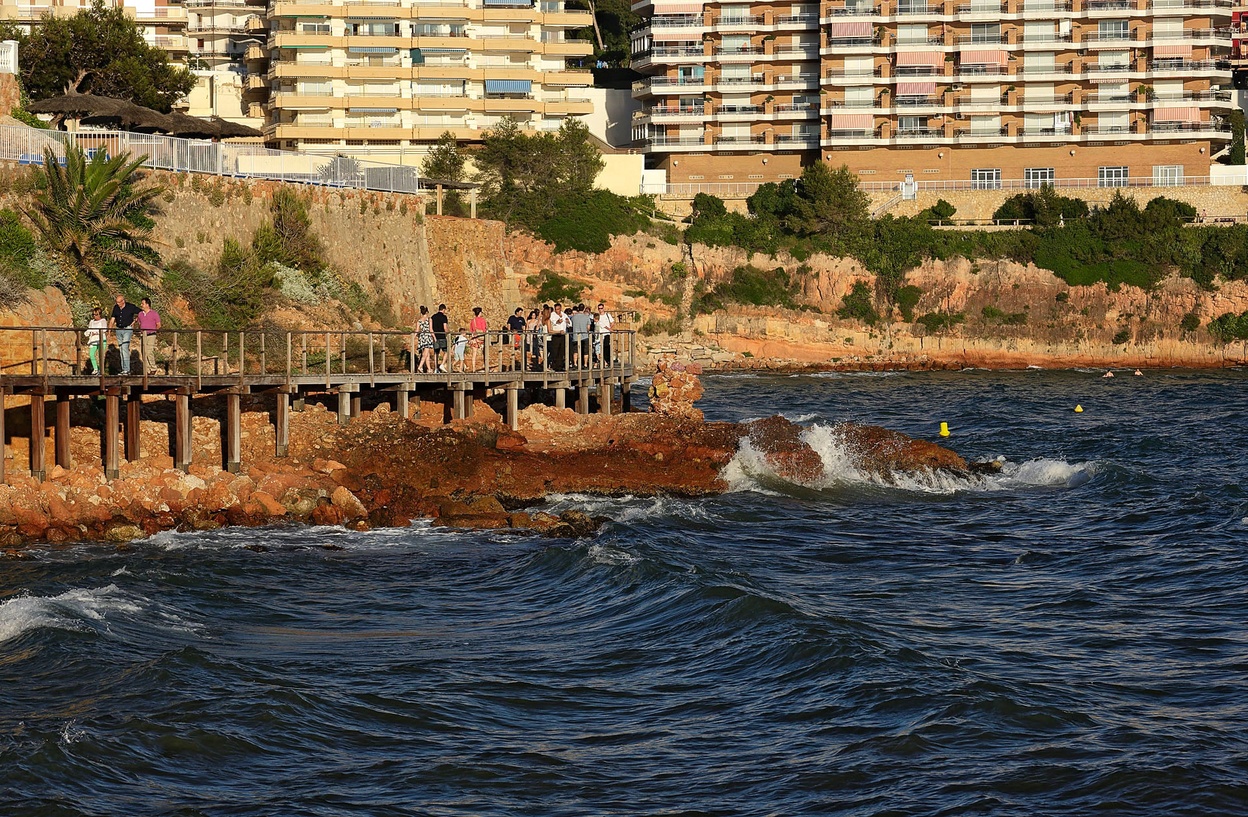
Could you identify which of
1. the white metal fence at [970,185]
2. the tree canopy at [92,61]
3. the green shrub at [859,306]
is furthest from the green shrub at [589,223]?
the tree canopy at [92,61]

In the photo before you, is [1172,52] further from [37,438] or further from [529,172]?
[37,438]

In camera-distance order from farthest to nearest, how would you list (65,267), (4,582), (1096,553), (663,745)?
1. (65,267)
2. (1096,553)
3. (4,582)
4. (663,745)

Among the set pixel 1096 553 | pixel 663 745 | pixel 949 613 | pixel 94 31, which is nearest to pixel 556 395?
pixel 1096 553

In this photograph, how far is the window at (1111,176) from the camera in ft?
285

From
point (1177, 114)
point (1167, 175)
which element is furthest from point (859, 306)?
point (1177, 114)

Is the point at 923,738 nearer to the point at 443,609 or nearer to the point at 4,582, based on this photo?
the point at 443,609

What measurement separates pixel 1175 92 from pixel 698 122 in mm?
26122

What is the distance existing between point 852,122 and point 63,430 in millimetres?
66312

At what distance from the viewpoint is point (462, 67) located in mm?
87875

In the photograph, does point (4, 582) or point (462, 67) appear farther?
point (462, 67)

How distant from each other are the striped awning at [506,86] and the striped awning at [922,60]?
20.8 m

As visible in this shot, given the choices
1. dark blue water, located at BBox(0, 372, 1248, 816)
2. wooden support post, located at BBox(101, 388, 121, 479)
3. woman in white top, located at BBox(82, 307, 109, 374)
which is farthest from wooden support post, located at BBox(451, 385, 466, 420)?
wooden support post, located at BBox(101, 388, 121, 479)

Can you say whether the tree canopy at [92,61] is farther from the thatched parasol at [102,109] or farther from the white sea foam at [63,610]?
the white sea foam at [63,610]

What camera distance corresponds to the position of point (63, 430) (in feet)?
89.1
